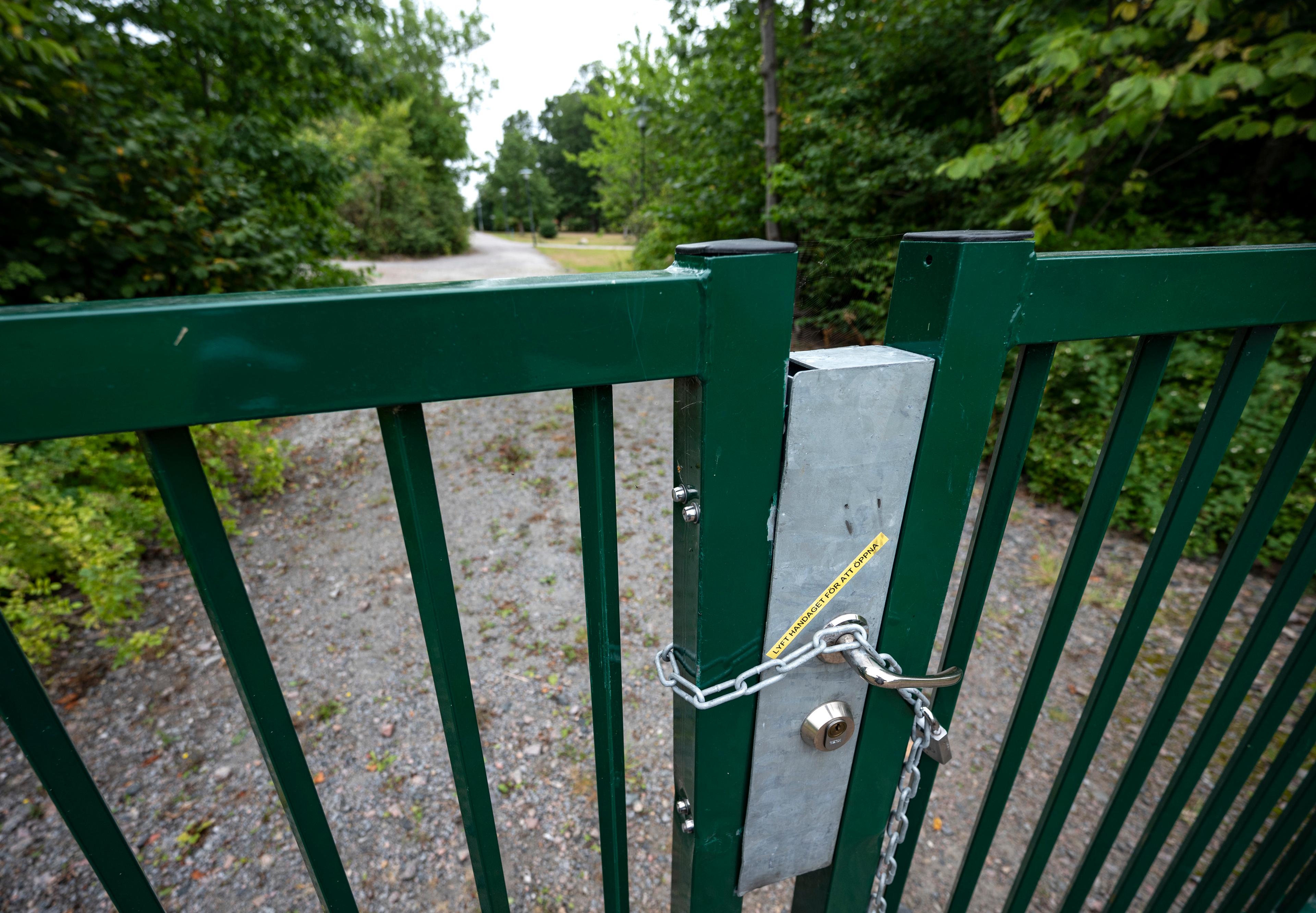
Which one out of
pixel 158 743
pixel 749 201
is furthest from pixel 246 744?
pixel 749 201

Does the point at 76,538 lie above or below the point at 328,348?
below

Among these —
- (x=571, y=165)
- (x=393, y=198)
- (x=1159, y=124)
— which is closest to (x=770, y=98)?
(x=1159, y=124)

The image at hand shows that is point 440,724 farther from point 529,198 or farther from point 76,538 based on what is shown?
point 529,198

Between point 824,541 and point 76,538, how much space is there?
3.85 metres

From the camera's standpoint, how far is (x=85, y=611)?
3387mm

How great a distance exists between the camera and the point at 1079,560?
3.00 feet

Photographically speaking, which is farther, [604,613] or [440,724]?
[440,724]

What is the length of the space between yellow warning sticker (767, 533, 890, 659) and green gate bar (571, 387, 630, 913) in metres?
0.22

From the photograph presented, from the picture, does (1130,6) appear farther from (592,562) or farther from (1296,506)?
(592,562)

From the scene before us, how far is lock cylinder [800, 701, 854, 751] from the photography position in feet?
2.80

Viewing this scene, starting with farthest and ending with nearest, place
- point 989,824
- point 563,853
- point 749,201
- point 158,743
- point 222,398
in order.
Result: point 749,201, point 158,743, point 563,853, point 989,824, point 222,398

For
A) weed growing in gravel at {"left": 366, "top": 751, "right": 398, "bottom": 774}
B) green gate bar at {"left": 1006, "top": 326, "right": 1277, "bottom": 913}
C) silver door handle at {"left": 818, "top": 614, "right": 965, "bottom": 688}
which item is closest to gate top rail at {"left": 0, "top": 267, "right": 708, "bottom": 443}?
silver door handle at {"left": 818, "top": 614, "right": 965, "bottom": 688}

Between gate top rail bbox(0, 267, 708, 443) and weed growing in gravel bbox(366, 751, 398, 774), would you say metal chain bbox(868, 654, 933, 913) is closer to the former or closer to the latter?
gate top rail bbox(0, 267, 708, 443)

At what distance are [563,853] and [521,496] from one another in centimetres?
291
